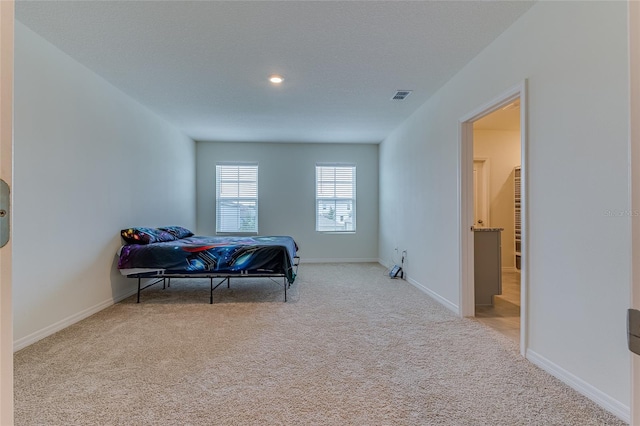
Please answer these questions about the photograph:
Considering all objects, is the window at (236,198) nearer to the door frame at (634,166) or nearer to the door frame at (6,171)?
the door frame at (6,171)

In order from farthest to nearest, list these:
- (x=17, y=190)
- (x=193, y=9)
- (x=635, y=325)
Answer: (x=17, y=190) → (x=193, y=9) → (x=635, y=325)

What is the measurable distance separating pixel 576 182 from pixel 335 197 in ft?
15.5

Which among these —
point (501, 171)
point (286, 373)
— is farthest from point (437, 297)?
point (501, 171)

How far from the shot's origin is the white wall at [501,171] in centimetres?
544

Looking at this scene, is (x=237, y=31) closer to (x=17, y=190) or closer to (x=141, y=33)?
(x=141, y=33)

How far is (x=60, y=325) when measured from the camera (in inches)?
105

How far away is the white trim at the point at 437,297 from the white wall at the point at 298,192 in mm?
2096

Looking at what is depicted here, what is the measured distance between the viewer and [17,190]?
2.25 metres

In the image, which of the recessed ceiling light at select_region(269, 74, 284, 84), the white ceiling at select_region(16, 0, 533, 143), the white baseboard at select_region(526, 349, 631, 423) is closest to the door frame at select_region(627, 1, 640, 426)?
the white baseboard at select_region(526, 349, 631, 423)

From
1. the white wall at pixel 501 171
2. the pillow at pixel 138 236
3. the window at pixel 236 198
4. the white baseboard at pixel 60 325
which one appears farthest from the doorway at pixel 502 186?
the white baseboard at pixel 60 325

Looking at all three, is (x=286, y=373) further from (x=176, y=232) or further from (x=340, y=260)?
(x=340, y=260)

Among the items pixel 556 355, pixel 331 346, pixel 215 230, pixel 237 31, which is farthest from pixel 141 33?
pixel 215 230

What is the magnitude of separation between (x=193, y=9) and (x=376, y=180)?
482 centimetres

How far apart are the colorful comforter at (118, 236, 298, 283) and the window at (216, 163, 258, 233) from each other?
2674mm
